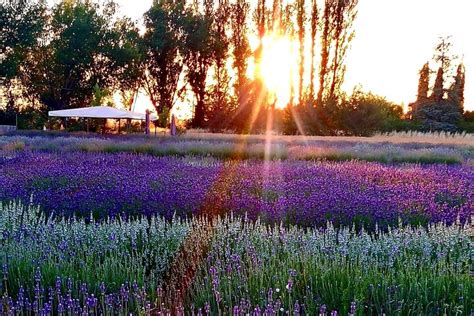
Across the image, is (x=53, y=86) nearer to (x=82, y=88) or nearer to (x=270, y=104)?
(x=82, y=88)

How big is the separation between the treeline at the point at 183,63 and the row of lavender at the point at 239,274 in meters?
28.2

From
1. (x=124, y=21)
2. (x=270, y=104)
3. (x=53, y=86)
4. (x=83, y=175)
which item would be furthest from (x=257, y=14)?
(x=83, y=175)

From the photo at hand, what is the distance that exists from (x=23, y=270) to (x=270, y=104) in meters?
32.0

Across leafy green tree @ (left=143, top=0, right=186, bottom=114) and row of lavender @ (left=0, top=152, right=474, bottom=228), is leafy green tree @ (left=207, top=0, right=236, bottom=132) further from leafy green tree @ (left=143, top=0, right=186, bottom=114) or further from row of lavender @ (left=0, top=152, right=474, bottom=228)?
row of lavender @ (left=0, top=152, right=474, bottom=228)

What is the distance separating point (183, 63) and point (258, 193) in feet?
120

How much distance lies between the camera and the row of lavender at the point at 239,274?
300cm

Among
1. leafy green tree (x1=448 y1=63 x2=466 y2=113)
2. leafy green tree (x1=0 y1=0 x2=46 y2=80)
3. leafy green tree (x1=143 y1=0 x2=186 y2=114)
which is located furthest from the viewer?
leafy green tree (x1=448 y1=63 x2=466 y2=113)

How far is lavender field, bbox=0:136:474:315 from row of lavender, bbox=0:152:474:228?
0.02 metres

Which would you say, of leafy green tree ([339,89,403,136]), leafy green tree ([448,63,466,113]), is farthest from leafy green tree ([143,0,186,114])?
leafy green tree ([448,63,466,113])

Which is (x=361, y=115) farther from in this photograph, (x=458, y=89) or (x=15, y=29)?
(x=15, y=29)

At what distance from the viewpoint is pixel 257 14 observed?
36875mm

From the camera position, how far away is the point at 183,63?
138ft

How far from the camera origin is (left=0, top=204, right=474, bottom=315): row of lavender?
300cm

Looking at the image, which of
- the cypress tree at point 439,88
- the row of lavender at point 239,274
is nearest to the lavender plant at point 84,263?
the row of lavender at point 239,274
